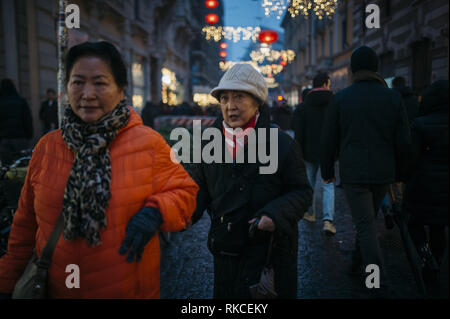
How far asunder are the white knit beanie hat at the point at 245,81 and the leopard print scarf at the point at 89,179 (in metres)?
0.75

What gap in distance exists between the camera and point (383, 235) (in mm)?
5109

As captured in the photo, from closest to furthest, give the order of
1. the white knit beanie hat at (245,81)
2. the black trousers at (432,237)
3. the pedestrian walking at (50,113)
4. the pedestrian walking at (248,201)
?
the pedestrian walking at (248,201) → the white knit beanie hat at (245,81) → the black trousers at (432,237) → the pedestrian walking at (50,113)

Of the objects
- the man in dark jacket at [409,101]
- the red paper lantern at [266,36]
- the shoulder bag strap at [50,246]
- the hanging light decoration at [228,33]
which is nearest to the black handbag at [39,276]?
the shoulder bag strap at [50,246]

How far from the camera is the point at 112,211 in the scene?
1711mm

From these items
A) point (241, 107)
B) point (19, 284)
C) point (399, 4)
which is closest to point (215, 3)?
point (399, 4)

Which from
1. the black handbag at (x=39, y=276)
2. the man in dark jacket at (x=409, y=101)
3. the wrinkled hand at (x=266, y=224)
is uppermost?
the man in dark jacket at (x=409, y=101)

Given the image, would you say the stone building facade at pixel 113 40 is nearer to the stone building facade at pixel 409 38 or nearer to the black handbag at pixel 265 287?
the black handbag at pixel 265 287

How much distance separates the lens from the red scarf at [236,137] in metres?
2.22

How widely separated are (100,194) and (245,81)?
109 cm

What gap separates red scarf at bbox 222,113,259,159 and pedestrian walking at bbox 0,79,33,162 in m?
5.80

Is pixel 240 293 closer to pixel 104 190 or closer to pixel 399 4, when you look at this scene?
pixel 104 190

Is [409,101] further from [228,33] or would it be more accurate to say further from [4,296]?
[228,33]

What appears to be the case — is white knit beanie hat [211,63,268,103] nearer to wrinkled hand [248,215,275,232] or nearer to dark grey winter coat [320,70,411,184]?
wrinkled hand [248,215,275,232]

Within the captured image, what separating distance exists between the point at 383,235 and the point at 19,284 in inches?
182
